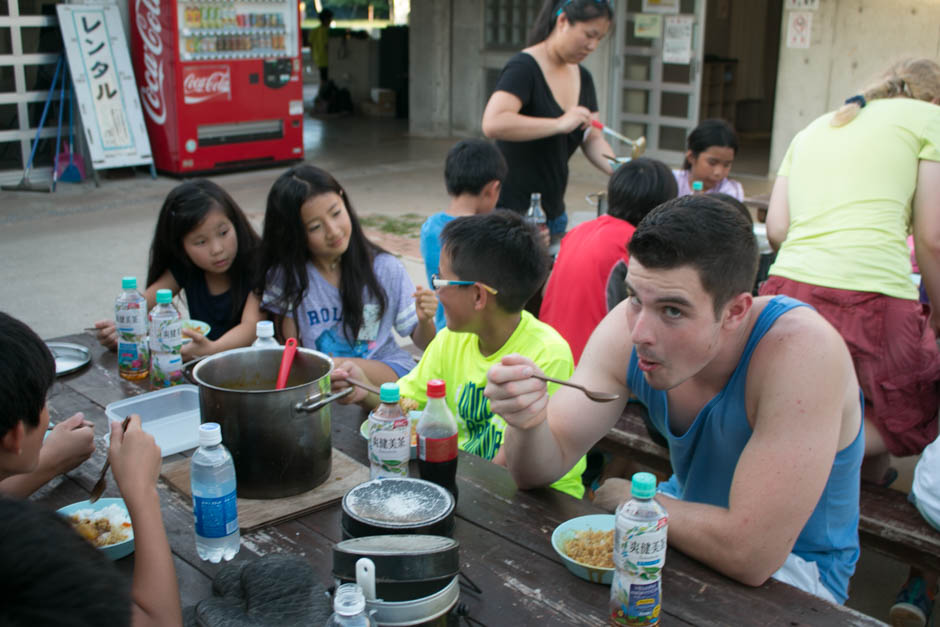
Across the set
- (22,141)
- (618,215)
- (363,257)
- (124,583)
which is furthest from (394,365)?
(22,141)

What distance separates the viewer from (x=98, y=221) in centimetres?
831

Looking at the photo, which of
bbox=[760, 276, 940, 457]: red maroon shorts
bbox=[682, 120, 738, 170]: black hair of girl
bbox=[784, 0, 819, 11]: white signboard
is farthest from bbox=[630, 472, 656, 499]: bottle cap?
bbox=[784, 0, 819, 11]: white signboard

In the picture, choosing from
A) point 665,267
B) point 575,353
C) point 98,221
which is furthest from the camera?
point 98,221

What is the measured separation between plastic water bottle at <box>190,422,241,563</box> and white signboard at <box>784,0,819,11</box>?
9.11 m

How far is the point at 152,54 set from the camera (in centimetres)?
961

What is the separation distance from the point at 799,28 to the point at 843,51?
0.54 meters

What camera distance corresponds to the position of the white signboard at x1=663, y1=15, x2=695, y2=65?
Answer: 10047mm

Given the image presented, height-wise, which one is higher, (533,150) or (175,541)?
(533,150)

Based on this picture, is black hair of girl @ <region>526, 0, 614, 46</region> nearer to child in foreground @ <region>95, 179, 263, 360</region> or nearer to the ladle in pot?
child in foreground @ <region>95, 179, 263, 360</region>

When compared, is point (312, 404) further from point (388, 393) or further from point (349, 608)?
point (349, 608)

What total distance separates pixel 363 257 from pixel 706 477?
166 centimetres

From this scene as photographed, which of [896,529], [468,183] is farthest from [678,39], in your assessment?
[896,529]

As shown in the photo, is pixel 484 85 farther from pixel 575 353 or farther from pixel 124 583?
pixel 124 583

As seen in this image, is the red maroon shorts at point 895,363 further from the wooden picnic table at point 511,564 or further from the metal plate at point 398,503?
the metal plate at point 398,503
